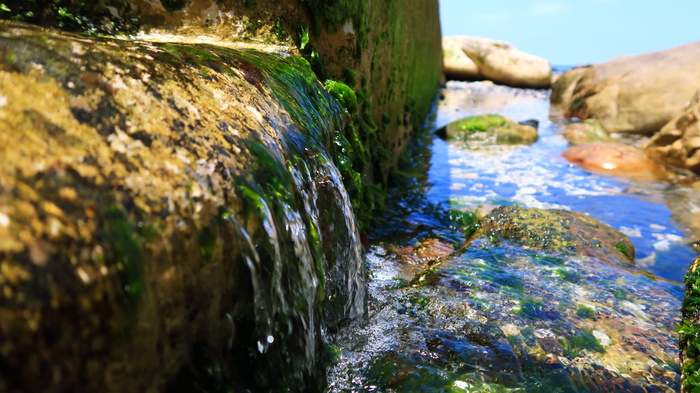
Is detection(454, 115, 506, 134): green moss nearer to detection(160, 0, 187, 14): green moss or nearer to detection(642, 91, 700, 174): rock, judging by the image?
detection(642, 91, 700, 174): rock

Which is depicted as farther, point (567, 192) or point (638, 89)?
point (638, 89)

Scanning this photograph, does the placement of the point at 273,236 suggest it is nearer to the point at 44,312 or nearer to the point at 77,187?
the point at 77,187

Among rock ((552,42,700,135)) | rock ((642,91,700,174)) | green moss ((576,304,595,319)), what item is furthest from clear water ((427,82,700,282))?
rock ((552,42,700,135))

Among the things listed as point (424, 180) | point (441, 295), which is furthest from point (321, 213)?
point (424, 180)

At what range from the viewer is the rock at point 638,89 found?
39.7 ft

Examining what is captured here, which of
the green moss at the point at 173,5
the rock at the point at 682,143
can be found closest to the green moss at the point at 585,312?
the green moss at the point at 173,5

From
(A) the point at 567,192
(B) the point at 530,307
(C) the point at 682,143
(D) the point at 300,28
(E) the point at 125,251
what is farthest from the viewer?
(C) the point at 682,143

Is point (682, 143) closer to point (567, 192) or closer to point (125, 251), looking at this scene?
point (567, 192)

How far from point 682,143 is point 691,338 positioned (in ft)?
28.6

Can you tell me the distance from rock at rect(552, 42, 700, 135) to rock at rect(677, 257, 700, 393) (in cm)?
1157

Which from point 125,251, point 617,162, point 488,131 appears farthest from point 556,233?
point 488,131

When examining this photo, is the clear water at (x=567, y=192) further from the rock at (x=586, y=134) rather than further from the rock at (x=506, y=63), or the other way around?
the rock at (x=506, y=63)

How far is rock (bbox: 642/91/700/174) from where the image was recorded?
9.13 meters

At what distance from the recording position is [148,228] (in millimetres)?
1304
